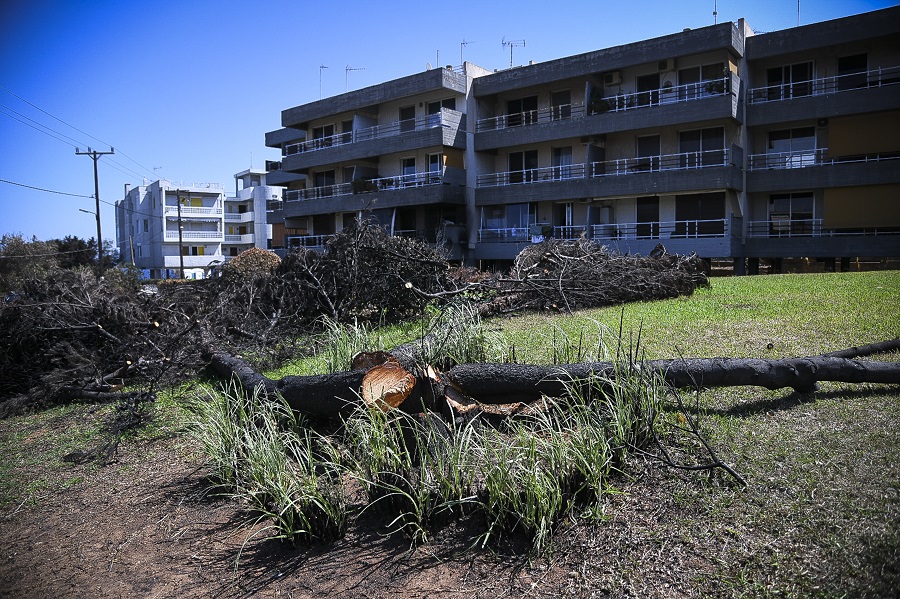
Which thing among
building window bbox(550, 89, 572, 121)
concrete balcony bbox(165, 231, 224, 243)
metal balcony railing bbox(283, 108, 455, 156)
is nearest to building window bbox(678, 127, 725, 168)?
building window bbox(550, 89, 572, 121)

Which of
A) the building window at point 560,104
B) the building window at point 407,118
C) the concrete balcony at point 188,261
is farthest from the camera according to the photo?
the concrete balcony at point 188,261

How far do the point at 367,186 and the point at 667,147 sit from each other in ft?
54.0

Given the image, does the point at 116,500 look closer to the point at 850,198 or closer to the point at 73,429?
the point at 73,429

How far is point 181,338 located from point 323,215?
32.3 meters

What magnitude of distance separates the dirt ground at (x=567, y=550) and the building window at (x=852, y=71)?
969 inches

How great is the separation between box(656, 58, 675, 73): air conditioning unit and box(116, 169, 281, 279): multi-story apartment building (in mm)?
52424

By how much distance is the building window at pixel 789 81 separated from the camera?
25859mm

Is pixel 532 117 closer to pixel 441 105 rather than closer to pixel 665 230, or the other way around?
pixel 441 105

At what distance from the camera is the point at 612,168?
29.5m

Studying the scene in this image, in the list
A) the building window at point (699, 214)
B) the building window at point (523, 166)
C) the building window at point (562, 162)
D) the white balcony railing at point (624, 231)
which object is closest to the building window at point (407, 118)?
the building window at point (523, 166)

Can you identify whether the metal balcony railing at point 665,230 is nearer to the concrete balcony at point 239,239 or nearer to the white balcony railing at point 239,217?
the concrete balcony at point 239,239

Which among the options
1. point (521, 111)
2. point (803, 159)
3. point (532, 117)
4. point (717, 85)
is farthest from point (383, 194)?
point (803, 159)

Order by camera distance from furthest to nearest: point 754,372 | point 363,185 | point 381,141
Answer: point 363,185
point 381,141
point 754,372

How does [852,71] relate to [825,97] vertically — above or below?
above
